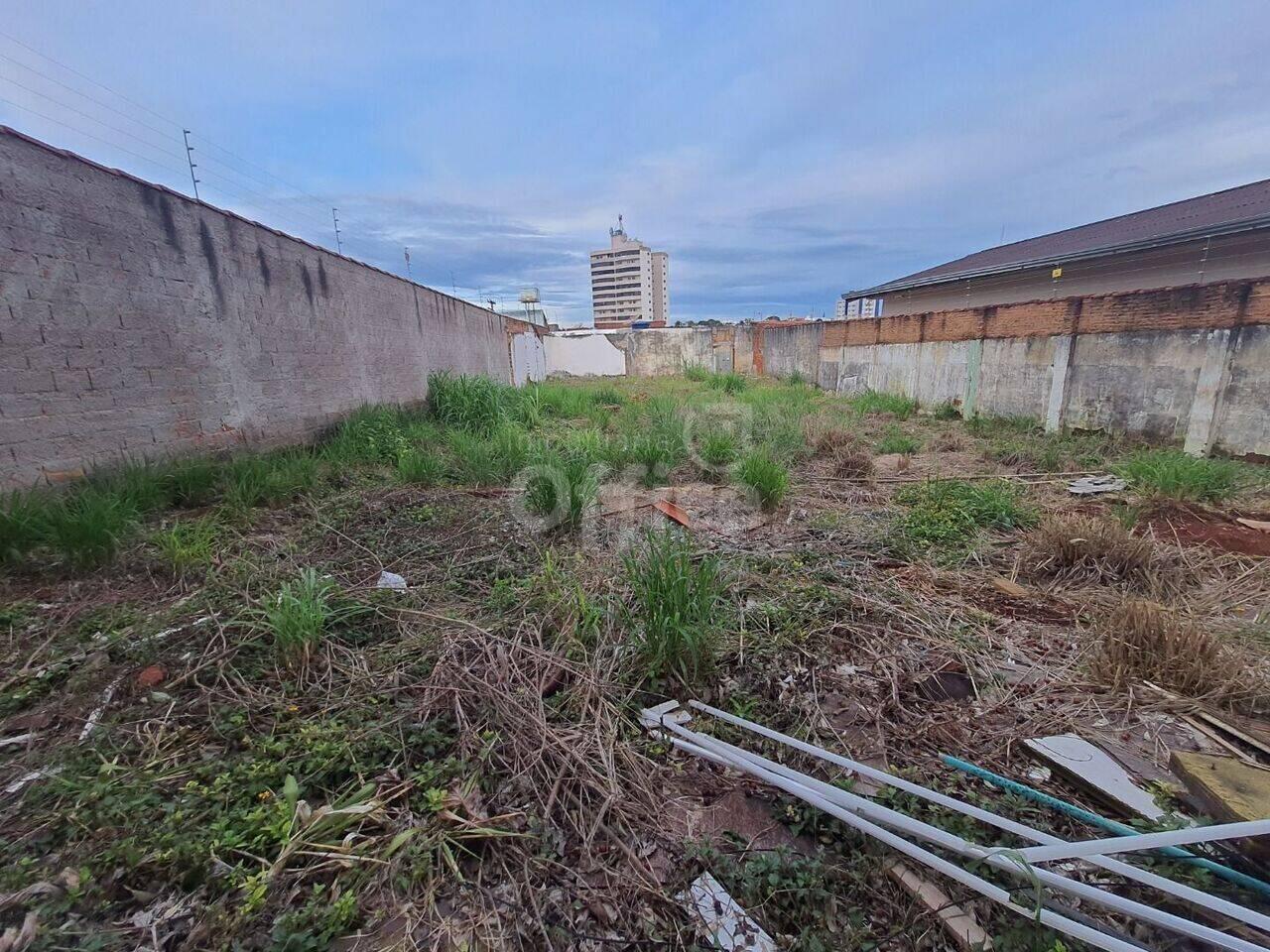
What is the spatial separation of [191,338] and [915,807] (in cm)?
533

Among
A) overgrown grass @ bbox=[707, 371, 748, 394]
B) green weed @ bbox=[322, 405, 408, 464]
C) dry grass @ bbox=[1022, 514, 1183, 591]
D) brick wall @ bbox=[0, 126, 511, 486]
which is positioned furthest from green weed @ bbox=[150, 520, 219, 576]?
overgrown grass @ bbox=[707, 371, 748, 394]

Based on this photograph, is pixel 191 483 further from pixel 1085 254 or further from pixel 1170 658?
pixel 1085 254

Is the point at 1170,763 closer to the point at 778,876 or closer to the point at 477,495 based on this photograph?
the point at 778,876

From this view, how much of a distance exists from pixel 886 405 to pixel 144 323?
34.1 feet

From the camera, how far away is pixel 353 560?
299 cm

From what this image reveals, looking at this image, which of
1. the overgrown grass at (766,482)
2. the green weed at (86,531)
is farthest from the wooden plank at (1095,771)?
the green weed at (86,531)

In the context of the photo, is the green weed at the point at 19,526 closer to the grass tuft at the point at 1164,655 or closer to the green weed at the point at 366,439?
the green weed at the point at 366,439

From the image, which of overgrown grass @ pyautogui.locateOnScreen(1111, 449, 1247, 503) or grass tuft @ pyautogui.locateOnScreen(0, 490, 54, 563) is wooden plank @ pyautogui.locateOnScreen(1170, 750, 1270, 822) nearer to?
overgrown grass @ pyautogui.locateOnScreen(1111, 449, 1247, 503)

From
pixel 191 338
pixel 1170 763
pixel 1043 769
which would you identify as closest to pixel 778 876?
pixel 1043 769

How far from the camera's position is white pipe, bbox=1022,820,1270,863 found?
1.06 metres

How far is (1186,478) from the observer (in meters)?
4.02

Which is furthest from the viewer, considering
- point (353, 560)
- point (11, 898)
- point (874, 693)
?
point (353, 560)

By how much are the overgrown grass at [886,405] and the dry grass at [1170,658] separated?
24.9 ft

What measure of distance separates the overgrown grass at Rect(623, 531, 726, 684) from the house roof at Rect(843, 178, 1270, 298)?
487 inches
